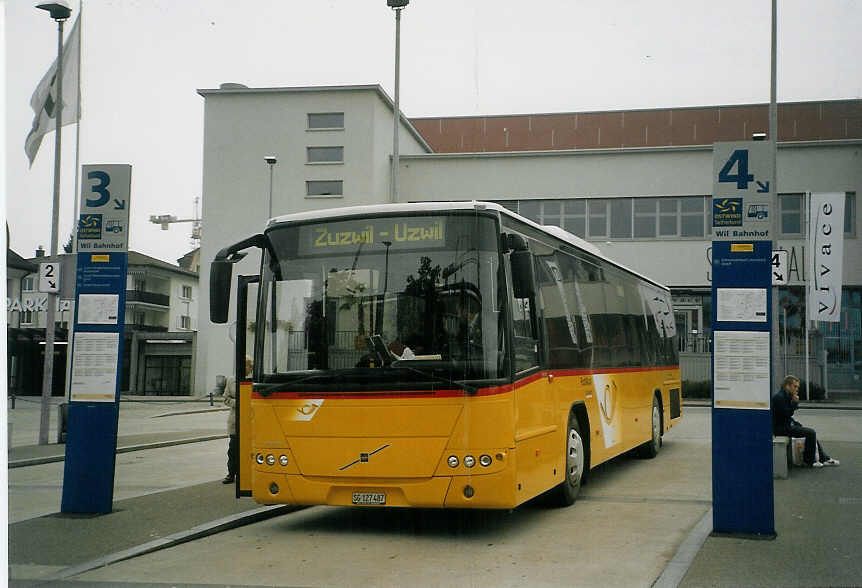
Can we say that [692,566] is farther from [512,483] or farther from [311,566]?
[311,566]

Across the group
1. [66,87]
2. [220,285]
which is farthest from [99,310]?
[66,87]

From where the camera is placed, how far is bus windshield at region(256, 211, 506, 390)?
8633 mm

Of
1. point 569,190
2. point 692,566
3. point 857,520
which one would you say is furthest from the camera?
point 569,190

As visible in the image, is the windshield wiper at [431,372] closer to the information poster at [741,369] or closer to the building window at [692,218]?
the information poster at [741,369]

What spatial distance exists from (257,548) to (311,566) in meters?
1.06

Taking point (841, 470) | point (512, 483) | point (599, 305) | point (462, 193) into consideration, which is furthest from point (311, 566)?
point (462, 193)

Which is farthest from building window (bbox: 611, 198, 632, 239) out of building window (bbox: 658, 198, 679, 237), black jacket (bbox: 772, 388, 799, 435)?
black jacket (bbox: 772, 388, 799, 435)

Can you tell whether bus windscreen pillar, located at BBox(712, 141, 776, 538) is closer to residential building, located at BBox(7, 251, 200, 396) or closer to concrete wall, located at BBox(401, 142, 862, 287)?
concrete wall, located at BBox(401, 142, 862, 287)

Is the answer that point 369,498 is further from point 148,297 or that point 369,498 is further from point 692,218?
point 148,297

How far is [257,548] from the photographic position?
28.6 ft

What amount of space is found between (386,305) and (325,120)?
4048cm

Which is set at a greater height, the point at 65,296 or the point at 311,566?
the point at 65,296

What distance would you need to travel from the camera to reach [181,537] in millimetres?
9008

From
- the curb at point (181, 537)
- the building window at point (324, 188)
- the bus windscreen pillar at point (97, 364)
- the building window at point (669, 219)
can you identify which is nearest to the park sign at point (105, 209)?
the bus windscreen pillar at point (97, 364)
